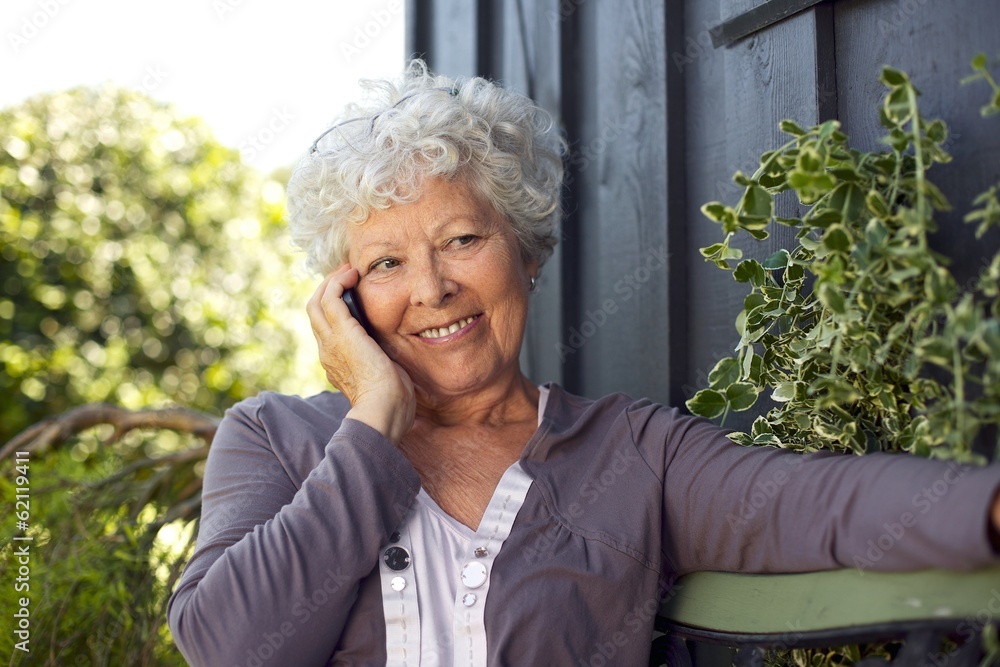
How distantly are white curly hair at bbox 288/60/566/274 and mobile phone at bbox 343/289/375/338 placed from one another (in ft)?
0.40

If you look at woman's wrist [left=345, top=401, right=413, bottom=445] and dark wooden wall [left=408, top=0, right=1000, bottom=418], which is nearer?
dark wooden wall [left=408, top=0, right=1000, bottom=418]

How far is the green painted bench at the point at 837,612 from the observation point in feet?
3.73

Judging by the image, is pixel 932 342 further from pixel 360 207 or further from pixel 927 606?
pixel 360 207

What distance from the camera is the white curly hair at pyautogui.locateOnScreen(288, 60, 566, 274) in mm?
1895

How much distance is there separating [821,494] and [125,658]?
1.85 metres

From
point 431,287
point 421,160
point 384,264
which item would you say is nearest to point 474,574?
point 431,287

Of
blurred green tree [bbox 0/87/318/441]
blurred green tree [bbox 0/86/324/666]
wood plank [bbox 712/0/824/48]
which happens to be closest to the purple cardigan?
wood plank [bbox 712/0/824/48]

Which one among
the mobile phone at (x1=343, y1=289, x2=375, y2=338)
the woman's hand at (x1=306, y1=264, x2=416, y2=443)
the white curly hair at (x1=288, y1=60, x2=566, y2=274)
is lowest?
the woman's hand at (x1=306, y1=264, x2=416, y2=443)

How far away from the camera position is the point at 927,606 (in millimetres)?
1187

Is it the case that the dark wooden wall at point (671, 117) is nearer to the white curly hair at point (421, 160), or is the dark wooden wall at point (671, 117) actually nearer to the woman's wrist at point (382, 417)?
the white curly hair at point (421, 160)

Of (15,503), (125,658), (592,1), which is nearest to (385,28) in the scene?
(592,1)

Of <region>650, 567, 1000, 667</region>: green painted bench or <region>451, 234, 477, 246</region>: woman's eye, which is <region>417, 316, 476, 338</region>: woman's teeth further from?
<region>650, 567, 1000, 667</region>: green painted bench

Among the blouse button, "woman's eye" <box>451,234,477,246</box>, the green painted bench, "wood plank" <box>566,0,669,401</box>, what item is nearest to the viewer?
the green painted bench

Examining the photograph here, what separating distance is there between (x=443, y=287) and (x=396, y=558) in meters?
0.57
